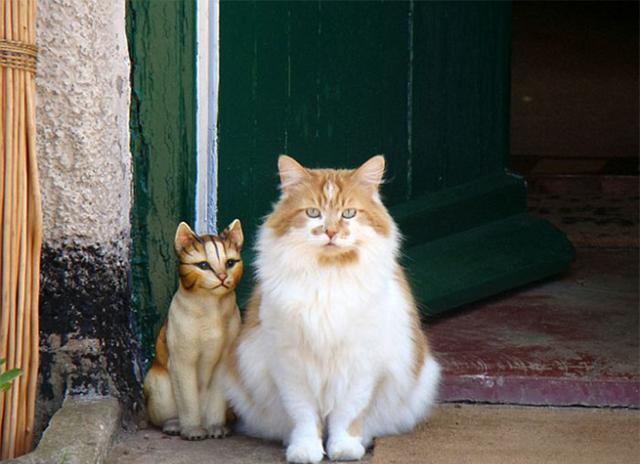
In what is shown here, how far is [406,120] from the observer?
482cm

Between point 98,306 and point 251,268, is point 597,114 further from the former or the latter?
point 98,306

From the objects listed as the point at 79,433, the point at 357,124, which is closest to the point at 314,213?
the point at 79,433

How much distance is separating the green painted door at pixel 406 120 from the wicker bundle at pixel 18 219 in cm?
86

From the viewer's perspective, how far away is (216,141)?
387cm

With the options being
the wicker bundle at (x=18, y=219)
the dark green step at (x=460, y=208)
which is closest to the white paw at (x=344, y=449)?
the wicker bundle at (x=18, y=219)

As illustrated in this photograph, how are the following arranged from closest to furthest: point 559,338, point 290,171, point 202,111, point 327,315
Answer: point 327,315 → point 290,171 → point 202,111 → point 559,338

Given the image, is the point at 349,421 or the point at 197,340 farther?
the point at 197,340

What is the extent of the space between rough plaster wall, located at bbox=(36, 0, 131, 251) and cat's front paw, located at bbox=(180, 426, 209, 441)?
0.62 meters

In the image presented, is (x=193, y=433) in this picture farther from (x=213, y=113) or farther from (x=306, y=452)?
(x=213, y=113)

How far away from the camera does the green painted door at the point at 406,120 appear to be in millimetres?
4055

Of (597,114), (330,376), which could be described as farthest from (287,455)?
(597,114)

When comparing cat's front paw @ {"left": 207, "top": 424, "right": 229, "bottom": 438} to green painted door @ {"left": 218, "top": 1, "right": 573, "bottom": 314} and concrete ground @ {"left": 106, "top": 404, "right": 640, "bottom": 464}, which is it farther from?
green painted door @ {"left": 218, "top": 1, "right": 573, "bottom": 314}

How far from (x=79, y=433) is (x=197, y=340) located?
0.45 m

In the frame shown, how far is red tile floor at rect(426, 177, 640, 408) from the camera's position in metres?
3.92
